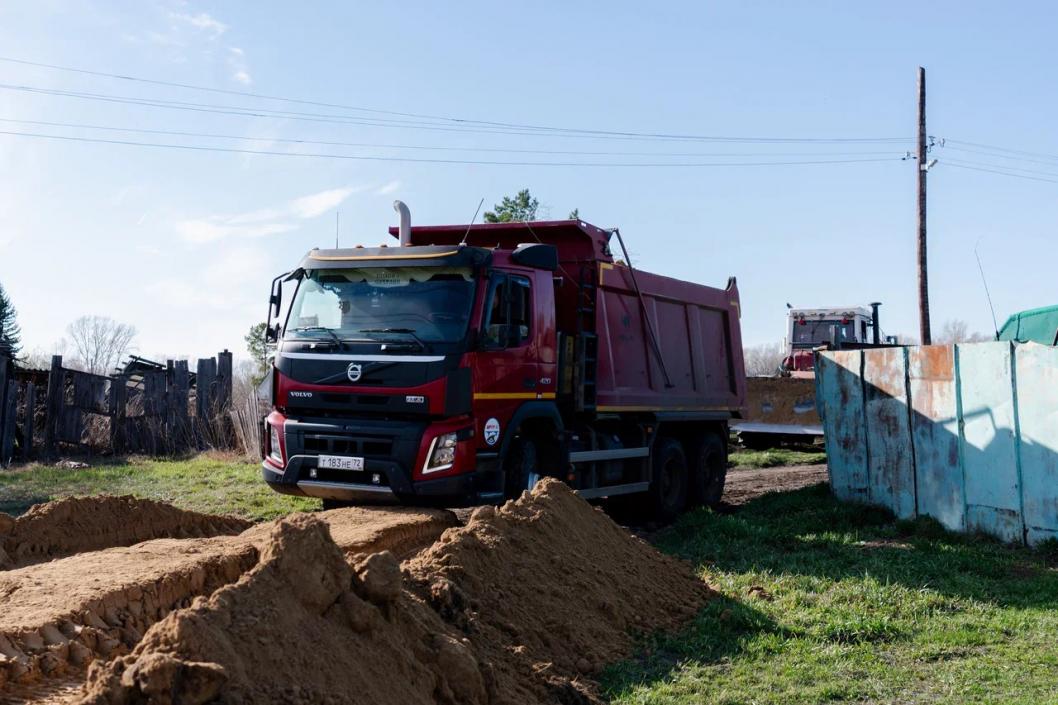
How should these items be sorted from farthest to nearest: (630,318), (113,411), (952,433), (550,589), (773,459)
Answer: (113,411) → (773,459) → (630,318) → (952,433) → (550,589)

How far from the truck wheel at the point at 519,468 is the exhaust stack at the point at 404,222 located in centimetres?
240

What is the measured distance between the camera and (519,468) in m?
9.45

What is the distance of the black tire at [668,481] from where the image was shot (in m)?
12.2

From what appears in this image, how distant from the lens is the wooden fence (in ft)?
60.3

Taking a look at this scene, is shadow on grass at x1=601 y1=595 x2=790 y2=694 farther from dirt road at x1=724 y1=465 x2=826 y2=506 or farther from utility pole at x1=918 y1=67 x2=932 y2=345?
utility pole at x1=918 y1=67 x2=932 y2=345

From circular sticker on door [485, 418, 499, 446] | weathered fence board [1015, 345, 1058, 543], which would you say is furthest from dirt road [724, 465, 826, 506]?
circular sticker on door [485, 418, 499, 446]

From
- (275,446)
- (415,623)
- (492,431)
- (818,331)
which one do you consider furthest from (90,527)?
(818,331)

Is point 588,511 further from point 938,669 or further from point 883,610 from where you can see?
point 938,669

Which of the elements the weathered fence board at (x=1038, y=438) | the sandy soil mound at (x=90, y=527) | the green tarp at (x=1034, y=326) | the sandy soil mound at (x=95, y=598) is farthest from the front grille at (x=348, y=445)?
the green tarp at (x=1034, y=326)

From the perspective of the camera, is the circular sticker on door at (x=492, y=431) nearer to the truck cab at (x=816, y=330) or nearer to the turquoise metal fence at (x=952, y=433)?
the turquoise metal fence at (x=952, y=433)

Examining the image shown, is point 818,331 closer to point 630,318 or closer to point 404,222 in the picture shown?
point 630,318

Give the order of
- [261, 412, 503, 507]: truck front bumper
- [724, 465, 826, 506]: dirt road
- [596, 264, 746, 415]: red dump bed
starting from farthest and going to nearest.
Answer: [724, 465, 826, 506]: dirt road, [596, 264, 746, 415]: red dump bed, [261, 412, 503, 507]: truck front bumper

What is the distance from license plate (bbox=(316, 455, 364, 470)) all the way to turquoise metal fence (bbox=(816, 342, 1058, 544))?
6079 millimetres

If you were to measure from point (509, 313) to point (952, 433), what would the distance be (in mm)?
4844
